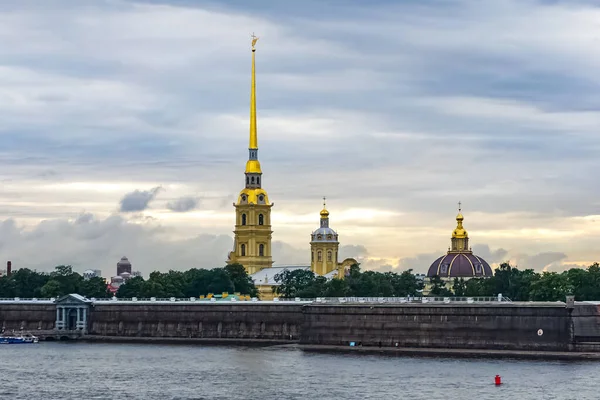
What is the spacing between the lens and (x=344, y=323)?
132250 millimetres

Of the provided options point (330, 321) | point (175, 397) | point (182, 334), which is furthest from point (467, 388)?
point (182, 334)

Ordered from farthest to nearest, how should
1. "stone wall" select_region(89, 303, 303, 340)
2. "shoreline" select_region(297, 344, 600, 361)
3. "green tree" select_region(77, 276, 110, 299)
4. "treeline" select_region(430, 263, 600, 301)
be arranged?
"green tree" select_region(77, 276, 110, 299) → "treeline" select_region(430, 263, 600, 301) → "stone wall" select_region(89, 303, 303, 340) → "shoreline" select_region(297, 344, 600, 361)

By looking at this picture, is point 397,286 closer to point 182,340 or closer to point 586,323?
point 182,340

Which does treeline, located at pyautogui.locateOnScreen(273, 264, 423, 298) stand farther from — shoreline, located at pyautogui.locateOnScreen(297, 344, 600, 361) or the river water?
the river water

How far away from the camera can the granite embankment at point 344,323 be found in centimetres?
11731

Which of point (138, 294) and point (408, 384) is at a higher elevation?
point (138, 294)

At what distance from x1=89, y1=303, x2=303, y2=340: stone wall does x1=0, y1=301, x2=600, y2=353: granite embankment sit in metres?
0.10

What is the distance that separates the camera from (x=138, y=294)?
7697 inches

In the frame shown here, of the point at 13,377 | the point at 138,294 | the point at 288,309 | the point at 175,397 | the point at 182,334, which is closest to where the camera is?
the point at 175,397

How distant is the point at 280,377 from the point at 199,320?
47156mm

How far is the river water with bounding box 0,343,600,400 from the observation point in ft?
303

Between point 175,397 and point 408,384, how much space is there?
16581mm

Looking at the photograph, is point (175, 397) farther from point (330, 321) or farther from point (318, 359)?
point (330, 321)

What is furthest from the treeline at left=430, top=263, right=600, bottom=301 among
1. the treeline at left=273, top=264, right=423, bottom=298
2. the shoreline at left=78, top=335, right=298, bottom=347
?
the shoreline at left=78, top=335, right=298, bottom=347
